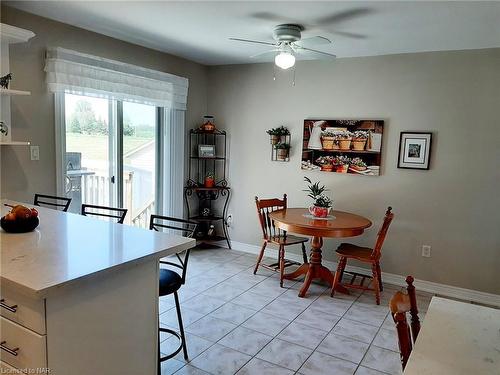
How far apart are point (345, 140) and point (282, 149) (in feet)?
2.43

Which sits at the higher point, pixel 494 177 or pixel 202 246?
pixel 494 177

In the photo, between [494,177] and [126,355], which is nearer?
[126,355]

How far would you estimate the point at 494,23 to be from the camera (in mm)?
2799

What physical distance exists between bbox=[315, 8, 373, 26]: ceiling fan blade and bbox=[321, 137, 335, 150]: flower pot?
1.47m

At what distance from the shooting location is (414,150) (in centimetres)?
381

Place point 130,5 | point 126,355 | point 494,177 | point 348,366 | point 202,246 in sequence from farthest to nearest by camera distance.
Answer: point 202,246 < point 494,177 < point 130,5 < point 348,366 < point 126,355

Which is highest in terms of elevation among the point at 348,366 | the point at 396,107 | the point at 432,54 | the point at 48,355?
the point at 432,54

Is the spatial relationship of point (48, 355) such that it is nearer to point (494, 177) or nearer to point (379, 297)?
point (379, 297)

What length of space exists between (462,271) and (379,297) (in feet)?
2.99

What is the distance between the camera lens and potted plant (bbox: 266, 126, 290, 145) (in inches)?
176

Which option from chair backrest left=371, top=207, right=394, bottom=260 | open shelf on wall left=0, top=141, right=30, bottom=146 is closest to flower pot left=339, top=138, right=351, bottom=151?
chair backrest left=371, top=207, right=394, bottom=260

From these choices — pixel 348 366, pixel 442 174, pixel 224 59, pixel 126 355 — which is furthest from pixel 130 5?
pixel 442 174

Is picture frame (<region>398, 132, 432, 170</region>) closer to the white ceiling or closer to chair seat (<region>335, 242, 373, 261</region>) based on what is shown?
the white ceiling

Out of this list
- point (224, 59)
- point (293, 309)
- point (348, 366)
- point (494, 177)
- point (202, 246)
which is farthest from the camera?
point (202, 246)
